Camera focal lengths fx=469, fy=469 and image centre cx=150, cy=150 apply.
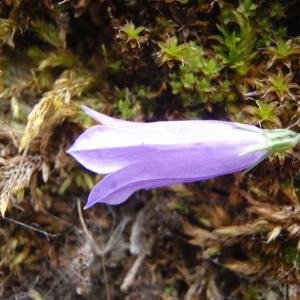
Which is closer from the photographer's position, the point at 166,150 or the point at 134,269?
the point at 166,150

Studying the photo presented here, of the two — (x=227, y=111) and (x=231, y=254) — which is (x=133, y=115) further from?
(x=231, y=254)

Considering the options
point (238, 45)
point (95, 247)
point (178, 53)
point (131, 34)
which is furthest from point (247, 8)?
point (95, 247)

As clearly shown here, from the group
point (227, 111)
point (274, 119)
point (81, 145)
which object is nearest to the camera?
point (81, 145)

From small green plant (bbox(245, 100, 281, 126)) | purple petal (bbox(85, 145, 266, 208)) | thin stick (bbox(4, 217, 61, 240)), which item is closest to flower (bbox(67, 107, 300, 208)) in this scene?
purple petal (bbox(85, 145, 266, 208))

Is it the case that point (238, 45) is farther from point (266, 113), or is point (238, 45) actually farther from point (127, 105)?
point (127, 105)

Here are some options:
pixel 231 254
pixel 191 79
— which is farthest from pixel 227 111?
pixel 231 254

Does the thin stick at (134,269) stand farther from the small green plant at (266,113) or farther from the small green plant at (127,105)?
the small green plant at (266,113)
